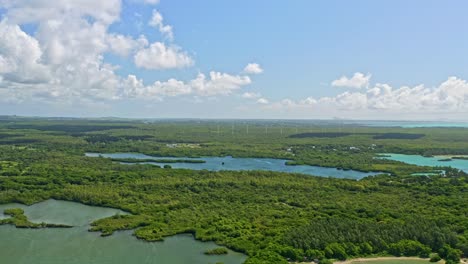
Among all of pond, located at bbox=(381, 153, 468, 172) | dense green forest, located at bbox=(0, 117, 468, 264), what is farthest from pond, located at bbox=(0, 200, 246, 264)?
Result: pond, located at bbox=(381, 153, 468, 172)

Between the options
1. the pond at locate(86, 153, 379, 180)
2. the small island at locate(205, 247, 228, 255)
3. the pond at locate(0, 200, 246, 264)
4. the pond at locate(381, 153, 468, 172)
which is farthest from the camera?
the pond at locate(381, 153, 468, 172)

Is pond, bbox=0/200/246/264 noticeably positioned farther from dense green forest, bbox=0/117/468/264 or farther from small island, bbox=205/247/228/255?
dense green forest, bbox=0/117/468/264

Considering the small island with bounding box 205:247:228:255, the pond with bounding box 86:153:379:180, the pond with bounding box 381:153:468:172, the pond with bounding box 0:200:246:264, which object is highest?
the pond with bounding box 381:153:468:172

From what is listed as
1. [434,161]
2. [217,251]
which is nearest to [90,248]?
[217,251]

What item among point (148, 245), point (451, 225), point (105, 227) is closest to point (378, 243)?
point (451, 225)

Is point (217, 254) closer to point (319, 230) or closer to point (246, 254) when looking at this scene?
point (246, 254)

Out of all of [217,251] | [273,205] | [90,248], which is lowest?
[90,248]

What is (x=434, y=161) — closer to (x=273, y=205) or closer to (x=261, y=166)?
(x=261, y=166)

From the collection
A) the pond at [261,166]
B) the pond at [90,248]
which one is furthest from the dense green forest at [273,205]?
the pond at [261,166]
